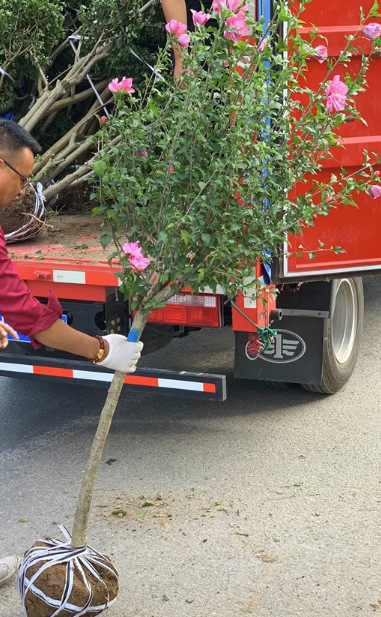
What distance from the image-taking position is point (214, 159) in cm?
311

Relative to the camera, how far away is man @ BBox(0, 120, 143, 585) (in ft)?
9.70

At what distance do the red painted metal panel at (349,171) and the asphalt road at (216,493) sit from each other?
1.05 metres

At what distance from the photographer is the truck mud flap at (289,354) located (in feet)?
16.4

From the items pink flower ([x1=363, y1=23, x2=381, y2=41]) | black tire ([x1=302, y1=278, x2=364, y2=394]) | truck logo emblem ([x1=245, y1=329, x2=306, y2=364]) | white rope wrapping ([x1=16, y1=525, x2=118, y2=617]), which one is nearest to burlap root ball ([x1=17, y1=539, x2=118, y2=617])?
white rope wrapping ([x1=16, y1=525, x2=118, y2=617])

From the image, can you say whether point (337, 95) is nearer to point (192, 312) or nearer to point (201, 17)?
point (201, 17)

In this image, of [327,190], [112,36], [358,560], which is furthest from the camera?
[112,36]

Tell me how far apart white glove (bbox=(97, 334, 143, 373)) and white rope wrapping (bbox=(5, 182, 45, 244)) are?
2.20m

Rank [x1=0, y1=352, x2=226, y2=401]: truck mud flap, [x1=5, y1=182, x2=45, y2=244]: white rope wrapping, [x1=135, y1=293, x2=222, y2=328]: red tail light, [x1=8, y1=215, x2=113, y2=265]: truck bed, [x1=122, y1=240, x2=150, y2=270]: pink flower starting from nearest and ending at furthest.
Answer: [x1=122, y1=240, x2=150, y2=270]: pink flower < [x1=0, y1=352, x2=226, y2=401]: truck mud flap < [x1=135, y1=293, x2=222, y2=328]: red tail light < [x1=8, y1=215, x2=113, y2=265]: truck bed < [x1=5, y1=182, x2=45, y2=244]: white rope wrapping

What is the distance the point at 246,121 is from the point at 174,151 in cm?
28

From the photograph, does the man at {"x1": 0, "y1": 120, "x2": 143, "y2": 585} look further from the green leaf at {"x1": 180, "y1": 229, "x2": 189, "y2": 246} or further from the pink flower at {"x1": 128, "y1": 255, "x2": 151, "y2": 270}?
the green leaf at {"x1": 180, "y1": 229, "x2": 189, "y2": 246}

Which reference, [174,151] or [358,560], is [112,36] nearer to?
[174,151]

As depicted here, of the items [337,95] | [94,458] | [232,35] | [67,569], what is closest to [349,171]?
[337,95]

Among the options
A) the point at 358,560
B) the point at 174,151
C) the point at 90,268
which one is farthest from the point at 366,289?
the point at 174,151

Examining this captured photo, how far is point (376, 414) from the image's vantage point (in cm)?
530
